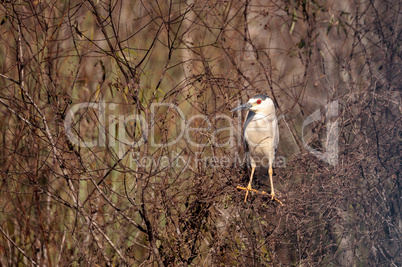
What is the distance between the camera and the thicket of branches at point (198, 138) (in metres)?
1.94

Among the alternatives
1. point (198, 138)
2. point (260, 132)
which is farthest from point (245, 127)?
point (198, 138)

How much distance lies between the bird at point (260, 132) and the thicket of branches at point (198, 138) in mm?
83

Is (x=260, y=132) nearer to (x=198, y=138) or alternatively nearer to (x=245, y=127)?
(x=245, y=127)

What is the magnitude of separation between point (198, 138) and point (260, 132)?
1.02 ft

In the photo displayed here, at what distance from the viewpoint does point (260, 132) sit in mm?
2143

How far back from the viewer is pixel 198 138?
214 cm

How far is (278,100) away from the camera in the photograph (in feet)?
8.82

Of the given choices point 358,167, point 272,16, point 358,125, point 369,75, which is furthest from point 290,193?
point 272,16

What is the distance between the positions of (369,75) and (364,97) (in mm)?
261

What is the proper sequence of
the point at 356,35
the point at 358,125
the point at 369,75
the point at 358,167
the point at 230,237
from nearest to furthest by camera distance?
the point at 230,237 → the point at 358,167 → the point at 358,125 → the point at 369,75 → the point at 356,35

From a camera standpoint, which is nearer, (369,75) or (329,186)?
(329,186)

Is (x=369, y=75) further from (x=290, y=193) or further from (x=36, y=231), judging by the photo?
(x=36, y=231)

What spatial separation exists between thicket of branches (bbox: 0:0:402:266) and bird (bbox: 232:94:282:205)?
8 centimetres

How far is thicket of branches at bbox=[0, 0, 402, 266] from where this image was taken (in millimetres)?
1937
